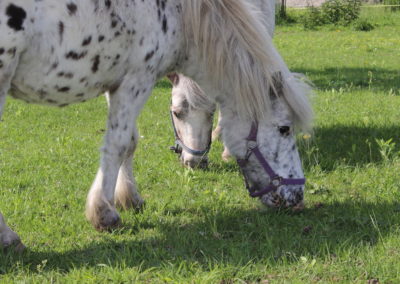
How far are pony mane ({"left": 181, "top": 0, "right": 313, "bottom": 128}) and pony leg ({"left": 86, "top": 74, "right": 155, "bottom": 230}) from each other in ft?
1.55

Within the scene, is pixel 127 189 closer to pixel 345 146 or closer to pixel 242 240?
pixel 242 240

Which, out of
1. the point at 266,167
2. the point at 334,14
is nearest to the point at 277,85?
the point at 266,167

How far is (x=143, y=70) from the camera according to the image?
3850 mm

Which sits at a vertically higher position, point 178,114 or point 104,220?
point 178,114

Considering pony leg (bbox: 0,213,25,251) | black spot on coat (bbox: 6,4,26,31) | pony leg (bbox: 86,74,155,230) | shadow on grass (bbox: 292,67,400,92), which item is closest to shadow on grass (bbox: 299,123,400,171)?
pony leg (bbox: 86,74,155,230)

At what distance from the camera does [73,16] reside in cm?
338

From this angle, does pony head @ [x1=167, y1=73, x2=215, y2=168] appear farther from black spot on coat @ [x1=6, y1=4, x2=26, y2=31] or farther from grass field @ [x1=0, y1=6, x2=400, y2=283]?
black spot on coat @ [x1=6, y1=4, x2=26, y2=31]

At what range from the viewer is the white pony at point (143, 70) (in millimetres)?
3312

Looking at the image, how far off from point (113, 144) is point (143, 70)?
0.54 meters

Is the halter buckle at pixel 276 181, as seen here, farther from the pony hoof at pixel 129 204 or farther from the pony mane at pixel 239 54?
the pony hoof at pixel 129 204

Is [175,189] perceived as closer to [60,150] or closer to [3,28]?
[60,150]

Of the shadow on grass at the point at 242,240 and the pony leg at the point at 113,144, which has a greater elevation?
the pony leg at the point at 113,144

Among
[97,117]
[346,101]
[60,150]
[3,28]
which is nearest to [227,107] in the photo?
[3,28]

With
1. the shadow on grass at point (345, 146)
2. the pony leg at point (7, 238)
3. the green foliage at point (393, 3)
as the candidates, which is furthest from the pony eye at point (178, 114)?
the green foliage at point (393, 3)
